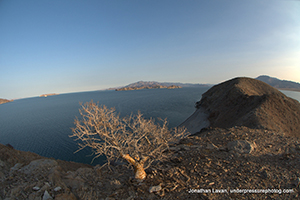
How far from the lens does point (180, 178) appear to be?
823cm

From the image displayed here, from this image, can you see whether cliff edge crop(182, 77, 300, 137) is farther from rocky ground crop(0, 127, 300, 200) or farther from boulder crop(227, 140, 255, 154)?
rocky ground crop(0, 127, 300, 200)

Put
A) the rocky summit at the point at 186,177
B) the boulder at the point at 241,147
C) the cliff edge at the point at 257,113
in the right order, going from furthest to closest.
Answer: the cliff edge at the point at 257,113
the boulder at the point at 241,147
the rocky summit at the point at 186,177

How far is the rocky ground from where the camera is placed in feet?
A: 23.3

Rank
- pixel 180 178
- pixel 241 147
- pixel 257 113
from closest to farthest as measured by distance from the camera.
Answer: pixel 180 178, pixel 241 147, pixel 257 113

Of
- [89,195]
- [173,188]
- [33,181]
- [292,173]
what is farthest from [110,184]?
[292,173]

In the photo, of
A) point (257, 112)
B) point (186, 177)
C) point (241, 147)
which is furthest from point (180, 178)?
point (257, 112)

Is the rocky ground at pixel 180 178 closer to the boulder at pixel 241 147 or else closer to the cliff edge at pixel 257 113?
the boulder at pixel 241 147

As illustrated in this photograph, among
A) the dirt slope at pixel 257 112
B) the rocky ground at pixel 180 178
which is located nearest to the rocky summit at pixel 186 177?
the rocky ground at pixel 180 178

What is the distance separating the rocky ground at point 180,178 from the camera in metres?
7.09

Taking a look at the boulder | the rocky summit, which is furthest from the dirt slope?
the boulder

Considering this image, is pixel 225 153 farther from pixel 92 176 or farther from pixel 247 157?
pixel 92 176

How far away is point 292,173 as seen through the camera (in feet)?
26.5

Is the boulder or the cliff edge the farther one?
the cliff edge

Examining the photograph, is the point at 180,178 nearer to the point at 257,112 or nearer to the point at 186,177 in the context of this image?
the point at 186,177
